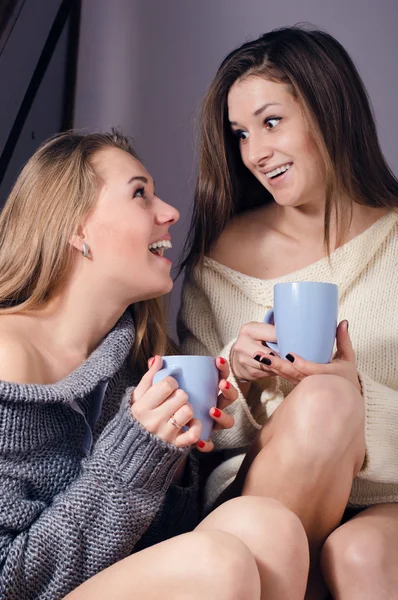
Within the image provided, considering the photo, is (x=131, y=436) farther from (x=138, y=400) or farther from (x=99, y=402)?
(x=99, y=402)

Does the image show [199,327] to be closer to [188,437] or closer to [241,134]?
[241,134]

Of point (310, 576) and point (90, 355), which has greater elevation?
point (90, 355)

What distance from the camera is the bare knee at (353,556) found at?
1041mm

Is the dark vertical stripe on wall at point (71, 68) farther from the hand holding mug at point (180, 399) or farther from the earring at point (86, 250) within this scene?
the hand holding mug at point (180, 399)

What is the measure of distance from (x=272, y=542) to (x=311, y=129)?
826mm

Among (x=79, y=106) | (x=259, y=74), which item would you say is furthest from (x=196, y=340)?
(x=79, y=106)

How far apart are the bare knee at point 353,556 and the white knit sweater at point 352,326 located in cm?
15

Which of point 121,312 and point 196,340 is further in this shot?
point 196,340

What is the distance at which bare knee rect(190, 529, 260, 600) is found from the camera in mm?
810

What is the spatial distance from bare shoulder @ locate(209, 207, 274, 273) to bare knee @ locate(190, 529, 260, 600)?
0.78 meters

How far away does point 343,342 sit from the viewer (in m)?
1.23

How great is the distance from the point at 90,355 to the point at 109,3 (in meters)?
1.28

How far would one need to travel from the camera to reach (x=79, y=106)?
6.86 feet

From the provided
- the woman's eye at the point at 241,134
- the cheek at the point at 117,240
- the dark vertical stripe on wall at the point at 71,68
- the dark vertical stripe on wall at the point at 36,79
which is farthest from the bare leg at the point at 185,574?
the dark vertical stripe on wall at the point at 71,68
